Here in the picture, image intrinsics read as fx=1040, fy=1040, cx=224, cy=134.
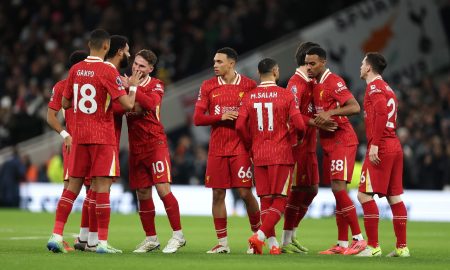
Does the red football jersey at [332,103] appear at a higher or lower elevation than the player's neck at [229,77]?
lower

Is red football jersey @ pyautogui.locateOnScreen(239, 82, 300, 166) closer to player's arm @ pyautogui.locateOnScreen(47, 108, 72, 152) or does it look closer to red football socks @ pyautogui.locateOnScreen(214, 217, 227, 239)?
red football socks @ pyautogui.locateOnScreen(214, 217, 227, 239)

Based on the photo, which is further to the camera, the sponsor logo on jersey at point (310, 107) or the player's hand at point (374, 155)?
the sponsor logo on jersey at point (310, 107)

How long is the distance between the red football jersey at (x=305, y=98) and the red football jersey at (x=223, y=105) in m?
0.55

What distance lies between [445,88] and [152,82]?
16138mm

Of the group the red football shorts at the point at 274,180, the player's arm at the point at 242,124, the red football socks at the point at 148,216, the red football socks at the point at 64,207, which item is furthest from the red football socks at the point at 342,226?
the red football socks at the point at 64,207

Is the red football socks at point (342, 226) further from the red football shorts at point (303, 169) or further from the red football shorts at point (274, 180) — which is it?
the red football shorts at point (274, 180)

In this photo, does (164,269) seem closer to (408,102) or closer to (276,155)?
(276,155)

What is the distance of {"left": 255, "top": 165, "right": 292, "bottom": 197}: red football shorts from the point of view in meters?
12.6

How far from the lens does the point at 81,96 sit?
12180 millimetres

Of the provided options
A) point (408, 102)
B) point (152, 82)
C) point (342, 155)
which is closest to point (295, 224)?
point (342, 155)

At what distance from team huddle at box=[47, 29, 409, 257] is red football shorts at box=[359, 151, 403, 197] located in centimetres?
1

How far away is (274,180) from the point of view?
12.6 m

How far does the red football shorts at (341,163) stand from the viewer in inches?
512

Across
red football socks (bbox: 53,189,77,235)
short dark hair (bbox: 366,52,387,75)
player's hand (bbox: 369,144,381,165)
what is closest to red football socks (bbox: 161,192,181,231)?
red football socks (bbox: 53,189,77,235)
